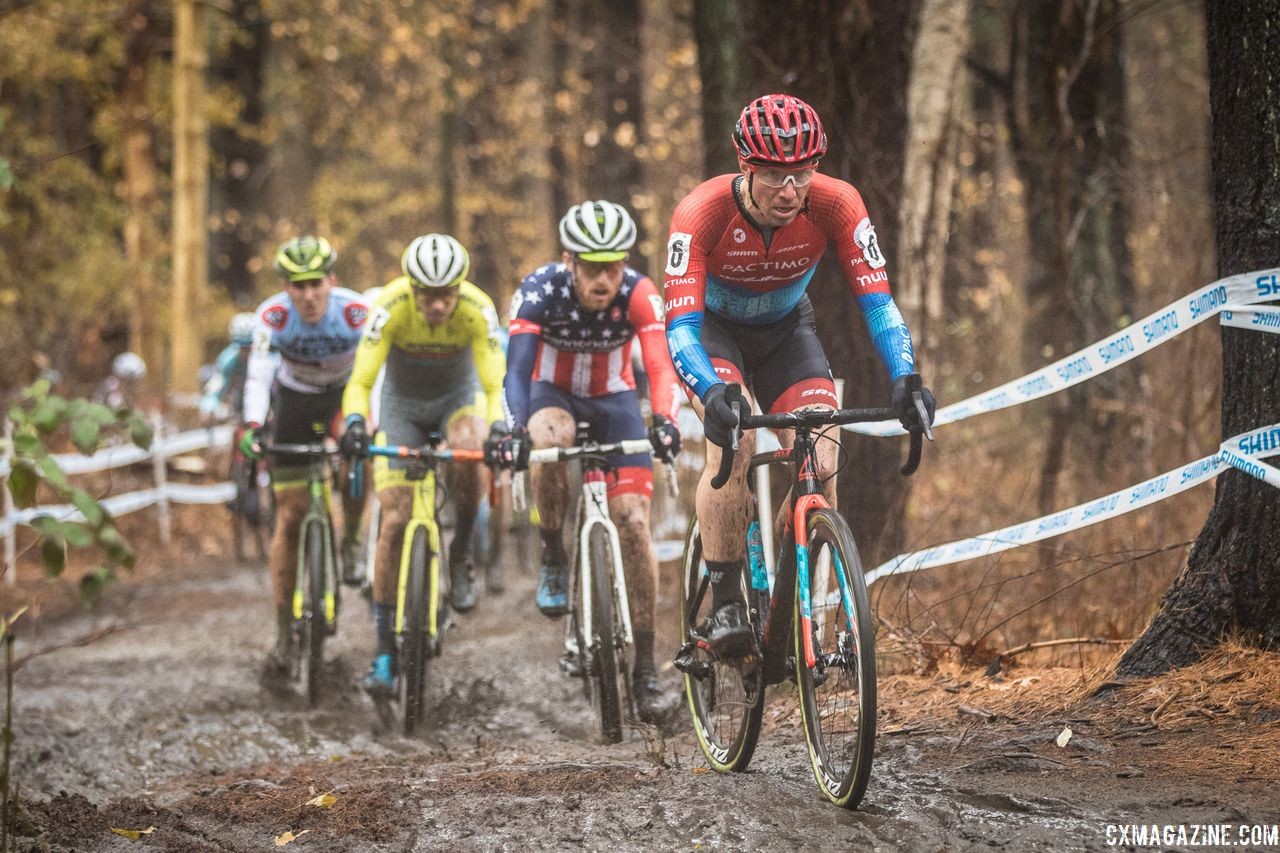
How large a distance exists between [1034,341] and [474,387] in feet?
18.6

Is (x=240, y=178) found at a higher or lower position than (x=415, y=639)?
higher

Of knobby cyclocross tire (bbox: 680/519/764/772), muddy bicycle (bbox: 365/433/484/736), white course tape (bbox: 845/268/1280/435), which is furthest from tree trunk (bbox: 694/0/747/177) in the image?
knobby cyclocross tire (bbox: 680/519/764/772)

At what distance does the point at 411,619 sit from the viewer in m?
6.71

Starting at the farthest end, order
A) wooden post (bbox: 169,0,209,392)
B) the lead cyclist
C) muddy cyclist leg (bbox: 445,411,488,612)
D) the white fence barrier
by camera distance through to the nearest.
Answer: wooden post (bbox: 169,0,209,392), the white fence barrier, muddy cyclist leg (bbox: 445,411,488,612), the lead cyclist

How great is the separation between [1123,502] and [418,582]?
139 inches

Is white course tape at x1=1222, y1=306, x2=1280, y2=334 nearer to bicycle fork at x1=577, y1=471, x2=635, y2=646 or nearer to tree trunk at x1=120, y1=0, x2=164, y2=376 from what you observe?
bicycle fork at x1=577, y1=471, x2=635, y2=646

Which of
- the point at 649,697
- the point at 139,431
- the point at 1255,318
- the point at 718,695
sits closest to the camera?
the point at 139,431

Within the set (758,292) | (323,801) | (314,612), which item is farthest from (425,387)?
(323,801)

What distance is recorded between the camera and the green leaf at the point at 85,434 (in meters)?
4.16

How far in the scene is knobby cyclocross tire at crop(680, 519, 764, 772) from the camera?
485 centimetres

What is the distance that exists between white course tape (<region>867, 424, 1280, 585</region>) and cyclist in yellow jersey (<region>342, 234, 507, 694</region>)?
2.55 m

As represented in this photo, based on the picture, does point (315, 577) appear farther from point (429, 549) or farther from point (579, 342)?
point (579, 342)

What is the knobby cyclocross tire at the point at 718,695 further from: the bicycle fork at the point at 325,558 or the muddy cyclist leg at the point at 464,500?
the bicycle fork at the point at 325,558

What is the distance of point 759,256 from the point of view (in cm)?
502
